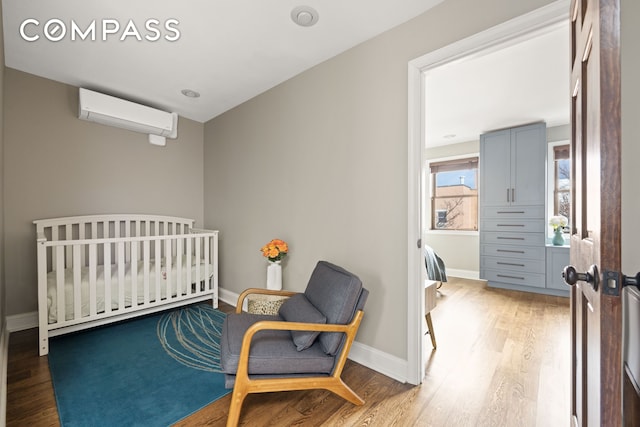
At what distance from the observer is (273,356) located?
59.9 inches

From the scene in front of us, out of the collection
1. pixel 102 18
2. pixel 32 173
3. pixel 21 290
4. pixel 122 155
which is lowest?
pixel 21 290

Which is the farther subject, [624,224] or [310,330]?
[310,330]

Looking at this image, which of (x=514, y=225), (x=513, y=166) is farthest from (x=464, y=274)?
(x=513, y=166)

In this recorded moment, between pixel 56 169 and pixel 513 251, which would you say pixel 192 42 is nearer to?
pixel 56 169

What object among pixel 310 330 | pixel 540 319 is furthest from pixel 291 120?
pixel 540 319

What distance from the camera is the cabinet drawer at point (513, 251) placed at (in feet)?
13.2

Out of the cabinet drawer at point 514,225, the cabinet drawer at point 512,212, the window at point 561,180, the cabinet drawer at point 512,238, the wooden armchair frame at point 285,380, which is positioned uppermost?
the window at point 561,180

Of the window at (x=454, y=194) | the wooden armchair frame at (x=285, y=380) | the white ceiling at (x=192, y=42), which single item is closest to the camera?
the wooden armchair frame at (x=285, y=380)

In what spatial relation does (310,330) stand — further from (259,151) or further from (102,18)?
(102,18)

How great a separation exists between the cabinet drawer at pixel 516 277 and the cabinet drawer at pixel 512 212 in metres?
0.83

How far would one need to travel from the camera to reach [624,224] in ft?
4.00

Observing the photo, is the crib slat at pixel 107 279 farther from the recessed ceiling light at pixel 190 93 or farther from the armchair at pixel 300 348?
the recessed ceiling light at pixel 190 93

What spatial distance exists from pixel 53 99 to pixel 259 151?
6.97 ft

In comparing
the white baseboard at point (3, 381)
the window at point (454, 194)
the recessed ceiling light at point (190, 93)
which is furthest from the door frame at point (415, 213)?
the window at point (454, 194)
